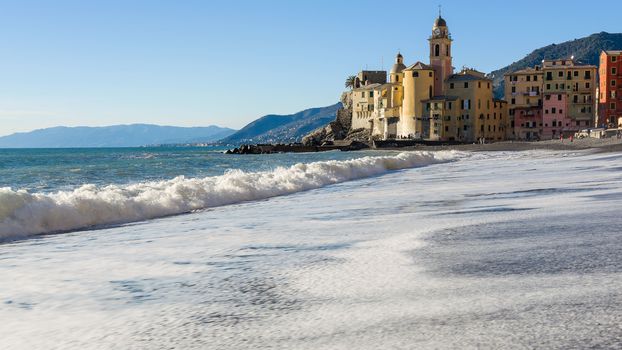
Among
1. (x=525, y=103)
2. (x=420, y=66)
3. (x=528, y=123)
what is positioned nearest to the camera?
(x=420, y=66)

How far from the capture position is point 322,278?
22.9ft

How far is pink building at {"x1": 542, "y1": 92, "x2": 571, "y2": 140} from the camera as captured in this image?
112812 millimetres

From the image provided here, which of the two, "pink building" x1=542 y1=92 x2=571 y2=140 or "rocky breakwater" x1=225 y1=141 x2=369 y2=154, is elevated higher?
"pink building" x1=542 y1=92 x2=571 y2=140

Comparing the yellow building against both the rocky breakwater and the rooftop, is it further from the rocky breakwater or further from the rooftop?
the rocky breakwater

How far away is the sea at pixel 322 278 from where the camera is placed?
4.88 metres

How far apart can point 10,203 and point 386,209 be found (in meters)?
7.81

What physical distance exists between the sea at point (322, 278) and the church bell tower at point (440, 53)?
105433mm

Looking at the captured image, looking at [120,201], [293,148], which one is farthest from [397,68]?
[120,201]

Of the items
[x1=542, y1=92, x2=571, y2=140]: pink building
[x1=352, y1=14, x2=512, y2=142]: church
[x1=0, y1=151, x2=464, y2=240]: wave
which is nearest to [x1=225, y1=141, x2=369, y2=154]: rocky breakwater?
[x1=352, y1=14, x2=512, y2=142]: church

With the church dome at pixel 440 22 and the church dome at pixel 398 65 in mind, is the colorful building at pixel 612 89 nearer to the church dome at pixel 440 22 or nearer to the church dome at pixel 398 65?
the church dome at pixel 440 22

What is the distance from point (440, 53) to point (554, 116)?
2197 centimetres

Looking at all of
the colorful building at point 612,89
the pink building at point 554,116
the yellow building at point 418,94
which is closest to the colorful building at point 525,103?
the pink building at point 554,116

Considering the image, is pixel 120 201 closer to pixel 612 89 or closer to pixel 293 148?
pixel 612 89

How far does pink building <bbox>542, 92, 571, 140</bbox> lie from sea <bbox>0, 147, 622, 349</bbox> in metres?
105
